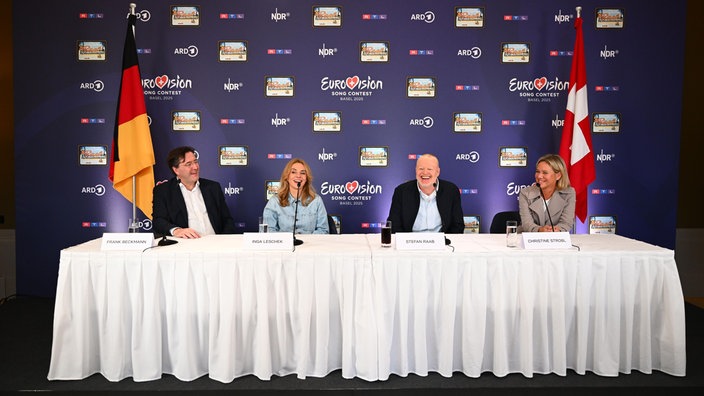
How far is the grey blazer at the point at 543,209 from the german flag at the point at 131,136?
2.90 metres

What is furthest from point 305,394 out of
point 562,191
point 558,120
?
point 558,120

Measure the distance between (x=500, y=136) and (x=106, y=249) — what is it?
3.19 metres

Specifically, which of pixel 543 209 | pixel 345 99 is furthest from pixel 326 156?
pixel 543 209

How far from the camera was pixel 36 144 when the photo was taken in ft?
13.3

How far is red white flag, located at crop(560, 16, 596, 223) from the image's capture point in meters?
3.87

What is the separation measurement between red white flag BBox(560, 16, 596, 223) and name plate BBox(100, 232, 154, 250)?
323 centimetres

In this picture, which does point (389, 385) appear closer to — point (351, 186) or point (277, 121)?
point (351, 186)

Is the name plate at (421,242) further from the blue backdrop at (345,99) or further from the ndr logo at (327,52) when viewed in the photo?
the ndr logo at (327,52)

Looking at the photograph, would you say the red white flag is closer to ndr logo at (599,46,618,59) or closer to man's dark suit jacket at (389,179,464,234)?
ndr logo at (599,46,618,59)

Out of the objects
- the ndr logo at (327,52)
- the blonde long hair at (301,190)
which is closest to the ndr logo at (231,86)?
the ndr logo at (327,52)

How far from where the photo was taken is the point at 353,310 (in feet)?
7.47

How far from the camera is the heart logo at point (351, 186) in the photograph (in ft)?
13.5

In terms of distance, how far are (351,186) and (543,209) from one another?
163cm

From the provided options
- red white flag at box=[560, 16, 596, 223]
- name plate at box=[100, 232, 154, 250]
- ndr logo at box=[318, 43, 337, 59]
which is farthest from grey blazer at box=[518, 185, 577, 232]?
name plate at box=[100, 232, 154, 250]
